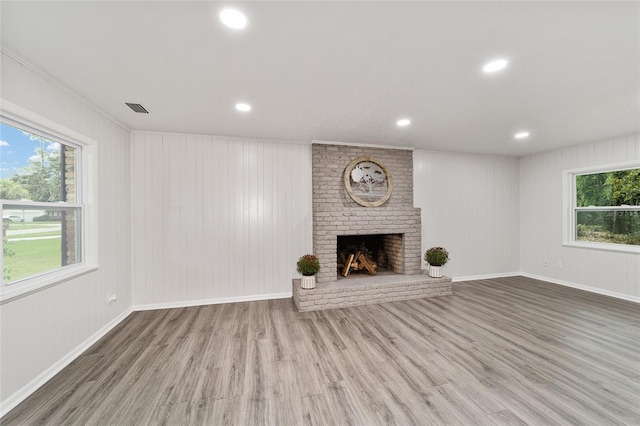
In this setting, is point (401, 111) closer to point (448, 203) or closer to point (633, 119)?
point (448, 203)

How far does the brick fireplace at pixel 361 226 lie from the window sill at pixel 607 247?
2589mm

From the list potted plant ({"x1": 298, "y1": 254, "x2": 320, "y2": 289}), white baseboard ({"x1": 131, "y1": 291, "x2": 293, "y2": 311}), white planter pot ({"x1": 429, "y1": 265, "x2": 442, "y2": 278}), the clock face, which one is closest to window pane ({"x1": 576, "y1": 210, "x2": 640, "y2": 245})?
white planter pot ({"x1": 429, "y1": 265, "x2": 442, "y2": 278})

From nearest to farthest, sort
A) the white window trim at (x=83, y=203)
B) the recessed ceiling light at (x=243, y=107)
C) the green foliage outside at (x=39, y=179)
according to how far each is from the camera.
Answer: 1. the white window trim at (x=83, y=203)
2. the green foliage outside at (x=39, y=179)
3. the recessed ceiling light at (x=243, y=107)

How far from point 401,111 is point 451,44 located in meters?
1.15

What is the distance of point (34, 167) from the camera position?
6.82 ft

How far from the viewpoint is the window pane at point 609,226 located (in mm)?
3793

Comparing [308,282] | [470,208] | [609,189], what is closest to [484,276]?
[470,208]

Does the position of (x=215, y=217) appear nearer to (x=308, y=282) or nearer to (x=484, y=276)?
(x=308, y=282)

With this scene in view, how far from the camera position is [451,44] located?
165 cm

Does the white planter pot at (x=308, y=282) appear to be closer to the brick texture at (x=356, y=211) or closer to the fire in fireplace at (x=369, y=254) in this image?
the brick texture at (x=356, y=211)

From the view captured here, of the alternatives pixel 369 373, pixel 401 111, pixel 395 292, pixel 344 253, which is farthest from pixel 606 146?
pixel 369 373

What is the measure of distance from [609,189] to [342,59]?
5.33 meters

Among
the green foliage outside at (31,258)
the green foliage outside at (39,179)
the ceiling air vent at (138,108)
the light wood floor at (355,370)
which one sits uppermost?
the ceiling air vent at (138,108)

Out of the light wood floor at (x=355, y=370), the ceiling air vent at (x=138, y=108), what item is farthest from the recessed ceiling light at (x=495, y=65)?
the ceiling air vent at (x=138, y=108)
